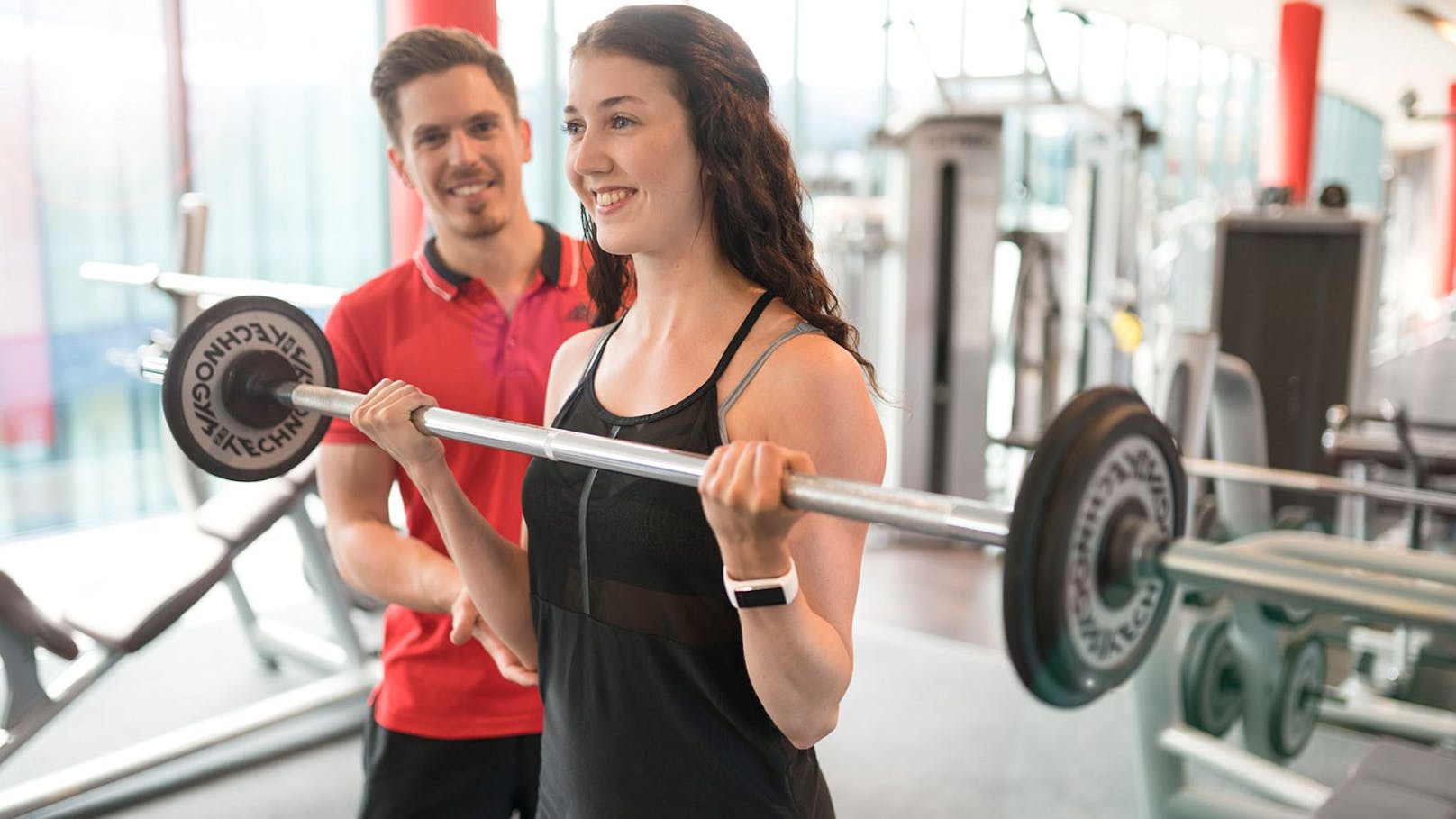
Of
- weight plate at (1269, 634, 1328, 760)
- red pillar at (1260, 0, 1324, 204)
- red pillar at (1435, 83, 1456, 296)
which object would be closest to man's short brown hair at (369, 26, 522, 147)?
weight plate at (1269, 634, 1328, 760)

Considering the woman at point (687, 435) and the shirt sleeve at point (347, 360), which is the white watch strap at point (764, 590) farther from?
the shirt sleeve at point (347, 360)

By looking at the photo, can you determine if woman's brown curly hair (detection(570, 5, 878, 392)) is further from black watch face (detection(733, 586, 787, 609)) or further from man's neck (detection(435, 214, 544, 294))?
man's neck (detection(435, 214, 544, 294))

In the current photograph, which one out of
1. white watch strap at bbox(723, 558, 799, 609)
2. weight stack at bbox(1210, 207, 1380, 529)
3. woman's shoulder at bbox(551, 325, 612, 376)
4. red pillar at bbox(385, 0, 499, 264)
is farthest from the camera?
weight stack at bbox(1210, 207, 1380, 529)

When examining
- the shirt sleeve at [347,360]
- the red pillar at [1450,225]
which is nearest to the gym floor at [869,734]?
the shirt sleeve at [347,360]

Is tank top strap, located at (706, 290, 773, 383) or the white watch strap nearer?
the white watch strap

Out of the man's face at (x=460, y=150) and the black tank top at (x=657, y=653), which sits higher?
the man's face at (x=460, y=150)

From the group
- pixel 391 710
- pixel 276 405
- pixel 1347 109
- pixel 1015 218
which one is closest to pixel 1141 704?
pixel 391 710

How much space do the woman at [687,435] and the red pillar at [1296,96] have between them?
8954mm

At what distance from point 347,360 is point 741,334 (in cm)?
72

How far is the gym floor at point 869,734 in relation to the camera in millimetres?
2717

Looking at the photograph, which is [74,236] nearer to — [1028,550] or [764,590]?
[764,590]

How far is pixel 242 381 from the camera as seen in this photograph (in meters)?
1.42

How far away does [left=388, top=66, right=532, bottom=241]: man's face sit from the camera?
60.0 inches

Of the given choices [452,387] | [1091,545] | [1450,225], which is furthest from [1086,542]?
[1450,225]
